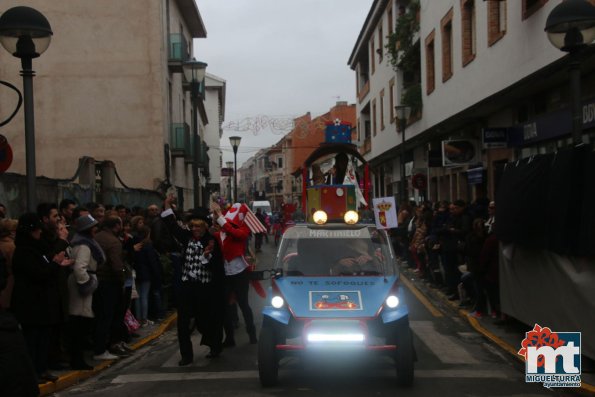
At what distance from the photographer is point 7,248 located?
756 centimetres

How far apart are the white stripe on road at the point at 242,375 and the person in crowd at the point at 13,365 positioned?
3.59m

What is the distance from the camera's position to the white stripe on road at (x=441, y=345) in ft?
29.4

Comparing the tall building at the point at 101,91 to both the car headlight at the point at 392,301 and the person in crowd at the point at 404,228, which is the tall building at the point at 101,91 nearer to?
the person in crowd at the point at 404,228

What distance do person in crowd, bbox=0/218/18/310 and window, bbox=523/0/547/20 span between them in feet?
37.4

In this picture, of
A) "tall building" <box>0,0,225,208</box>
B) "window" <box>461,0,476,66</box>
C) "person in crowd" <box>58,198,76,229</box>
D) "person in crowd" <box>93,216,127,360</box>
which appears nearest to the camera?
"person in crowd" <box>93,216,127,360</box>

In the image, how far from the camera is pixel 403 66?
30875 millimetres

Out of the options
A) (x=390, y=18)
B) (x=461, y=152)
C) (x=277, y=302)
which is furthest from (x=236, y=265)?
(x=390, y=18)

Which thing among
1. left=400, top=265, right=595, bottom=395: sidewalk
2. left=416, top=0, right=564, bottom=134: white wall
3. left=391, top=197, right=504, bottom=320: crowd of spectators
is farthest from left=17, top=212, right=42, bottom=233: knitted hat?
left=416, top=0, right=564, bottom=134: white wall

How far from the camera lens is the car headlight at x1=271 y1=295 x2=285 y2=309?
7.66 m

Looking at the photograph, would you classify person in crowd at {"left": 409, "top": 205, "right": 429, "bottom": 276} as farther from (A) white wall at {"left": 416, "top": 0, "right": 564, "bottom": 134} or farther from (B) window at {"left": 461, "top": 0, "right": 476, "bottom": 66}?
(B) window at {"left": 461, "top": 0, "right": 476, "bottom": 66}

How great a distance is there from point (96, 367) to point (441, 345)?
459cm

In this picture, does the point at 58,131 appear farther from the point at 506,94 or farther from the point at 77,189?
the point at 506,94

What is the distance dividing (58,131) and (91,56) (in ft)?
9.55

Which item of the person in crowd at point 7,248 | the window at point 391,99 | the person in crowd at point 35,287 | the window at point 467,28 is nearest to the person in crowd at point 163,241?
the person in crowd at point 35,287
